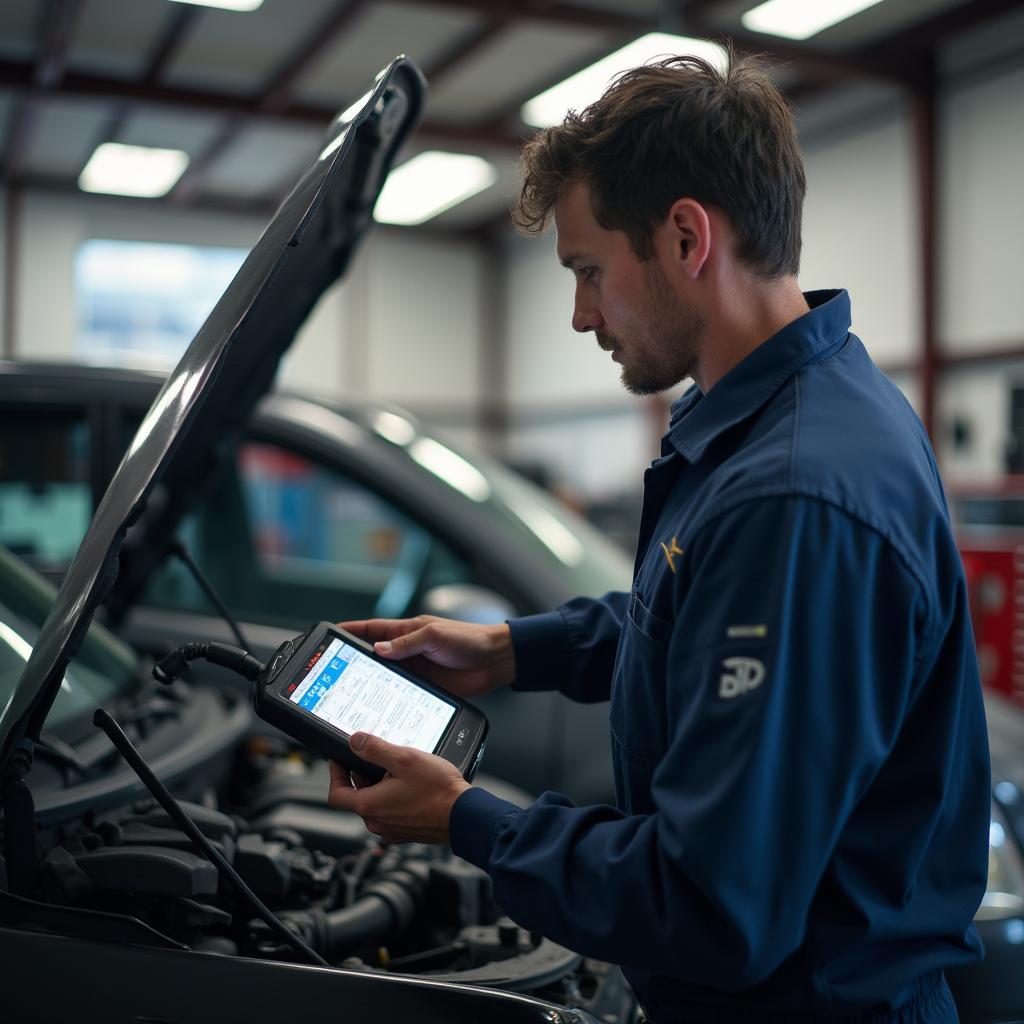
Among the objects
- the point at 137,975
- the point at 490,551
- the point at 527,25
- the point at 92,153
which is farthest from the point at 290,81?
the point at 137,975

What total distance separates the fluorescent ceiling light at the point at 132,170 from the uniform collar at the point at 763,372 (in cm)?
1121

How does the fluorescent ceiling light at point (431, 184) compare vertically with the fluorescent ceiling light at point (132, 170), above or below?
below

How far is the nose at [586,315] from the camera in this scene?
133cm

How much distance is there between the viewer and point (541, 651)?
1684mm

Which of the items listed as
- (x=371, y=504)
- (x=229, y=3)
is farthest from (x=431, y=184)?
(x=371, y=504)

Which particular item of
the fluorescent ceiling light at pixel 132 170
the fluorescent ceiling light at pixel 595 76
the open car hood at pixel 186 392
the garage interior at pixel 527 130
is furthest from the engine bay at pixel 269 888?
the fluorescent ceiling light at pixel 132 170

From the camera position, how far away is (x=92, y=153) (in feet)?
37.5

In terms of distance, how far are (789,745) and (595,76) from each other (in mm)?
8404

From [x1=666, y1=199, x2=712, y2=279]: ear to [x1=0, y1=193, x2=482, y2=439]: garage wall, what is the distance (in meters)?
11.9

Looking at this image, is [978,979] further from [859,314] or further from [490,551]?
[859,314]

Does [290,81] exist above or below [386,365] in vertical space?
above

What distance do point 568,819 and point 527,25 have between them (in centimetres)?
780

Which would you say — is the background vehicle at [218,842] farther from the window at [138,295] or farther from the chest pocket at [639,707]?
the window at [138,295]

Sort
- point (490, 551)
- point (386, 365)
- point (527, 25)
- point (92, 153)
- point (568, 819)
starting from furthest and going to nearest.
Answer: point (386, 365), point (92, 153), point (527, 25), point (490, 551), point (568, 819)
